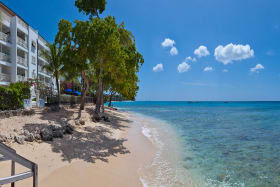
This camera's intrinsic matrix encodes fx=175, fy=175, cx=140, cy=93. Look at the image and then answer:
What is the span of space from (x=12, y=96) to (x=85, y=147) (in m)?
7.66

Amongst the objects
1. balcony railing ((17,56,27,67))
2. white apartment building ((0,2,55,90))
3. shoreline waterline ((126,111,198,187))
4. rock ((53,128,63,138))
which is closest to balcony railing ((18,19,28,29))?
white apartment building ((0,2,55,90))

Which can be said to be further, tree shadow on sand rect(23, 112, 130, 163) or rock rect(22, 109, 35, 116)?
rock rect(22, 109, 35, 116)

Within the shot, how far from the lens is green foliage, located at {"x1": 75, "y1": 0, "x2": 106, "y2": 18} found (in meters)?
17.0

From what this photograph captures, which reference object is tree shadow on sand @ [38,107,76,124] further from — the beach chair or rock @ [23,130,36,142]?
the beach chair

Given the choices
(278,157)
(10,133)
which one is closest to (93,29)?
(10,133)

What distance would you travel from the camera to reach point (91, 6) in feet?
56.3

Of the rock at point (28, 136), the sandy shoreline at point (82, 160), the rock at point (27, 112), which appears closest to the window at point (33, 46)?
the rock at point (27, 112)

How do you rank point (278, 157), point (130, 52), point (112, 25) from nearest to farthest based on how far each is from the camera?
1. point (278, 157)
2. point (112, 25)
3. point (130, 52)

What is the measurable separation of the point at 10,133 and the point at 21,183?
4.00 meters

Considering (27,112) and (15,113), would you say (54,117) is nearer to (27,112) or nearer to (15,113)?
(27,112)

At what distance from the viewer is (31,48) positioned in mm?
31656

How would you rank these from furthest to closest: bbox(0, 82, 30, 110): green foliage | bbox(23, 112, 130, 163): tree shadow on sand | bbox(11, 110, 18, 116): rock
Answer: bbox(0, 82, 30, 110): green foliage < bbox(11, 110, 18, 116): rock < bbox(23, 112, 130, 163): tree shadow on sand

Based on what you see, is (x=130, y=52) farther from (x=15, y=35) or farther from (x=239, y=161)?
(x=15, y=35)

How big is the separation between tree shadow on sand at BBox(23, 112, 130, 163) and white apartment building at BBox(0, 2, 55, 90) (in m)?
17.4
